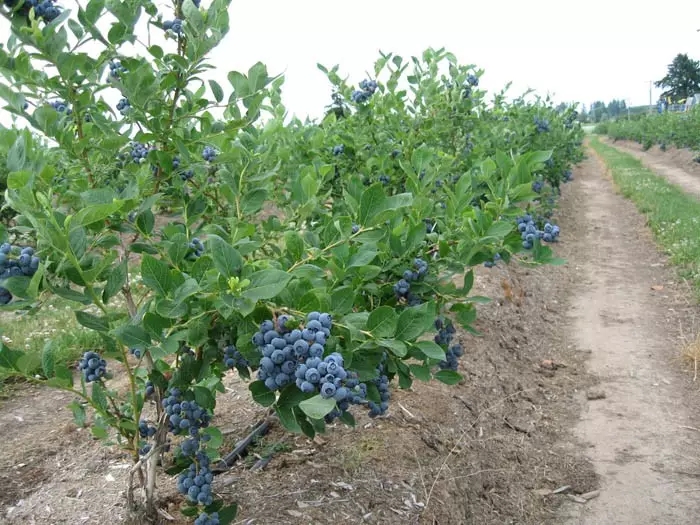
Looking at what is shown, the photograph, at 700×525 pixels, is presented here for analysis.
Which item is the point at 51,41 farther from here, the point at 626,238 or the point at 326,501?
the point at 626,238

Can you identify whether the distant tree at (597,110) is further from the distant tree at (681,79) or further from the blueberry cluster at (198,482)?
the blueberry cluster at (198,482)

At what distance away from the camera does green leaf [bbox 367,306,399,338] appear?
164 cm

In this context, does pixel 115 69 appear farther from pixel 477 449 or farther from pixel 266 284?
pixel 477 449

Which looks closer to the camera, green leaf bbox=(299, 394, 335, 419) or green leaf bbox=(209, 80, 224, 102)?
green leaf bbox=(299, 394, 335, 419)

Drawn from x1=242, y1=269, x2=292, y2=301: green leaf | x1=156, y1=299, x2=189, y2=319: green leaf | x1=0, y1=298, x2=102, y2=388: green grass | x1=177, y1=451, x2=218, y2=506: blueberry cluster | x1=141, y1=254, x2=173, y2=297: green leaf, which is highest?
x1=141, y1=254, x2=173, y2=297: green leaf

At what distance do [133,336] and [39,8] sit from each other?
1.03 meters

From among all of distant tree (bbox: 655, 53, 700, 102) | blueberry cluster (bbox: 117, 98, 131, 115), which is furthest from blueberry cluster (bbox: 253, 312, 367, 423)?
distant tree (bbox: 655, 53, 700, 102)

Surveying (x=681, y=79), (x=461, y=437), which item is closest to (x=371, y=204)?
(x=461, y=437)

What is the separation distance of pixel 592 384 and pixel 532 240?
10.6ft

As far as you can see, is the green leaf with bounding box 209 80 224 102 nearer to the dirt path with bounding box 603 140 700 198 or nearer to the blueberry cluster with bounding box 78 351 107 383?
the blueberry cluster with bounding box 78 351 107 383

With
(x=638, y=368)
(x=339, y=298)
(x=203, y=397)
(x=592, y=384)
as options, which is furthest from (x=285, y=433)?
(x=638, y=368)

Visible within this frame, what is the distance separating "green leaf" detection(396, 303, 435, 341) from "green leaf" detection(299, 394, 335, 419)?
391 mm

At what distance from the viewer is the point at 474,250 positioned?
2127 millimetres

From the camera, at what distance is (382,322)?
1.65 m
